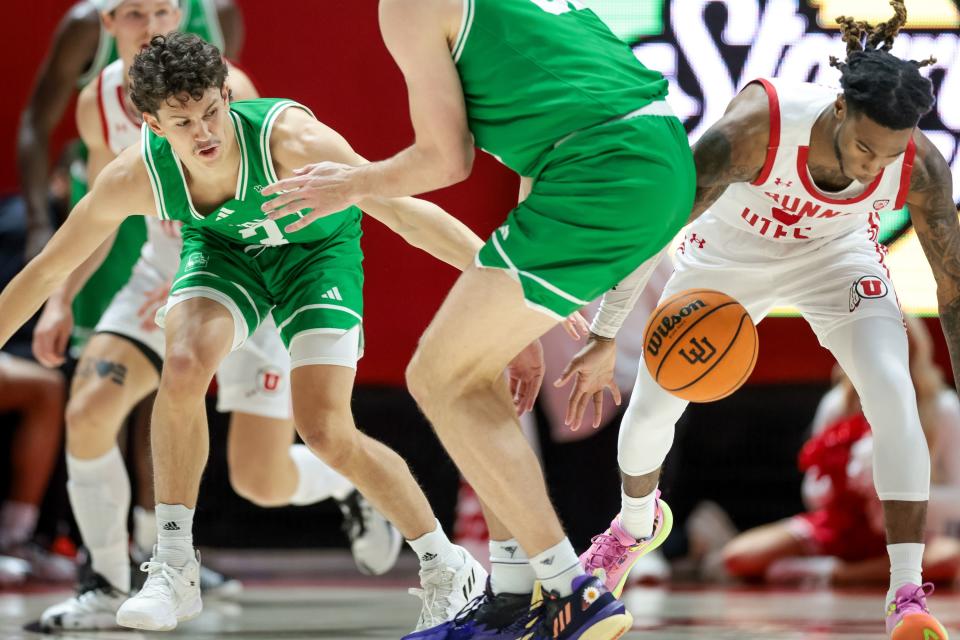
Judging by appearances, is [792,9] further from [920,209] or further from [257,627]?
[257,627]

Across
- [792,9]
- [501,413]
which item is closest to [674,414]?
[501,413]

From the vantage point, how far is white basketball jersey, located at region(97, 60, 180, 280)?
4938mm

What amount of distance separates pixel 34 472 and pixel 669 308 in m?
4.17

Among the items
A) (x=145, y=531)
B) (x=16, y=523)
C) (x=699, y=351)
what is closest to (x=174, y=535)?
(x=699, y=351)

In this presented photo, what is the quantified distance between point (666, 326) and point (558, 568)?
82cm

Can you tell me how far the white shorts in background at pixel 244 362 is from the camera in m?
4.71

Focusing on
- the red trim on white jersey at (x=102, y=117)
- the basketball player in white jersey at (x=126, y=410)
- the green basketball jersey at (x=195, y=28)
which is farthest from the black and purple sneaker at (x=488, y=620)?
the green basketball jersey at (x=195, y=28)

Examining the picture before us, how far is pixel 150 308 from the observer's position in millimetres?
4871

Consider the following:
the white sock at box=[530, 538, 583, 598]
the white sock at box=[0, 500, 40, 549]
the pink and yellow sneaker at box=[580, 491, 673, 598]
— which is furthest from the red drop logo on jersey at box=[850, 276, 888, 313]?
the white sock at box=[0, 500, 40, 549]

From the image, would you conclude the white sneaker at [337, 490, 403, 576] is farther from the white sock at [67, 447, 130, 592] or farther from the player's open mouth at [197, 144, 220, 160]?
the player's open mouth at [197, 144, 220, 160]

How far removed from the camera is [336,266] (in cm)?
404

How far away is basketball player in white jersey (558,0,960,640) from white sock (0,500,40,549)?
378cm

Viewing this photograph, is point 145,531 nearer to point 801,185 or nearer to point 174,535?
point 174,535

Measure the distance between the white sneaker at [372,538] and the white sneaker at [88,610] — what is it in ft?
2.79
